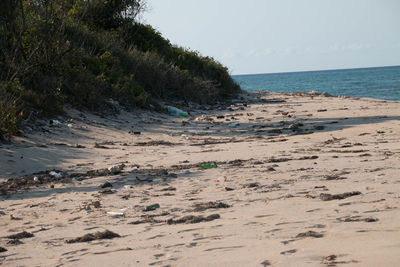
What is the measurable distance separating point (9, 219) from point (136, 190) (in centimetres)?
139

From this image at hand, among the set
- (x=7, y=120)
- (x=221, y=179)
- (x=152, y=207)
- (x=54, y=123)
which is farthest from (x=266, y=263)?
(x=54, y=123)

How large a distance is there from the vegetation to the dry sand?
1.23 m

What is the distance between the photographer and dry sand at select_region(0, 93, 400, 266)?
2820 millimetres

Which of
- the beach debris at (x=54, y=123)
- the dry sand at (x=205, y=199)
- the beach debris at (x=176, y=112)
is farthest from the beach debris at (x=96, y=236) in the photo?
the beach debris at (x=176, y=112)

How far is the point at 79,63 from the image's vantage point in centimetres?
1291

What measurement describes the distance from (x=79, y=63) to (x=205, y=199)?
9.43 m

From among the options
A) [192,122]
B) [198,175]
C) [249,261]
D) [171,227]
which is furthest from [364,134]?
[249,261]

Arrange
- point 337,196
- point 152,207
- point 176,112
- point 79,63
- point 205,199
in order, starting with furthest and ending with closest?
point 176,112 < point 79,63 < point 205,199 < point 152,207 < point 337,196

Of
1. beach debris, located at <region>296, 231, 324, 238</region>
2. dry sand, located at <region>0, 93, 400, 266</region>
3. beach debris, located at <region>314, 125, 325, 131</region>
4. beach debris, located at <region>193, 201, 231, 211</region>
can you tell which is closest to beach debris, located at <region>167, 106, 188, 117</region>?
dry sand, located at <region>0, 93, 400, 266</region>

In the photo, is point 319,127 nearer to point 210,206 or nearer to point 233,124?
point 233,124

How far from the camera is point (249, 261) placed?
101 inches

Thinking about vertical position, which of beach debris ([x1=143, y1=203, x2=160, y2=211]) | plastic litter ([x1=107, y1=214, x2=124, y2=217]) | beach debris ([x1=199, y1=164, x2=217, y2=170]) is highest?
beach debris ([x1=199, y1=164, x2=217, y2=170])

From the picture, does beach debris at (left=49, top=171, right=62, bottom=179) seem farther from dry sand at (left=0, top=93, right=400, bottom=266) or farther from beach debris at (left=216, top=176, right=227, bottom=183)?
beach debris at (left=216, top=176, right=227, bottom=183)

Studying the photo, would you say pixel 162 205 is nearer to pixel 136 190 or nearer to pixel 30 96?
pixel 136 190
